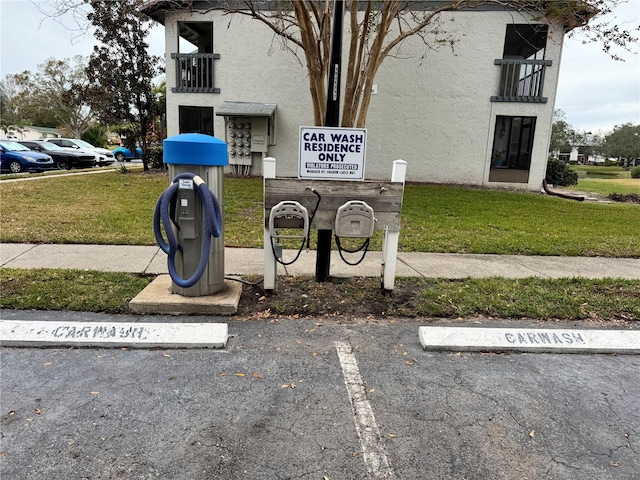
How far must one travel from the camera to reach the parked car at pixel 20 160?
19.2 m

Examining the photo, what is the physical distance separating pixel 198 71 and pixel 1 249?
36.1ft

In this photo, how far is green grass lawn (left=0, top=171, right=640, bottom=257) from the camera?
7062 mm

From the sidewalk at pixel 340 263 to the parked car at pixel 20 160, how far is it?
1598cm

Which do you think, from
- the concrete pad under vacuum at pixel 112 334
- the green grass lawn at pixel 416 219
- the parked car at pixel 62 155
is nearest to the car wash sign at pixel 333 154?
the concrete pad under vacuum at pixel 112 334

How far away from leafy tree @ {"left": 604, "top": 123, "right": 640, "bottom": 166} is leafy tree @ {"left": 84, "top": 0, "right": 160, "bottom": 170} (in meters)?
71.3

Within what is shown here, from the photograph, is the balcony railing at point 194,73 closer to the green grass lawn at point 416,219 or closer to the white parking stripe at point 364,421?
the green grass lawn at point 416,219

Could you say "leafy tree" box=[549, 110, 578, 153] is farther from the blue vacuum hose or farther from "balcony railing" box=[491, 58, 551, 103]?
the blue vacuum hose

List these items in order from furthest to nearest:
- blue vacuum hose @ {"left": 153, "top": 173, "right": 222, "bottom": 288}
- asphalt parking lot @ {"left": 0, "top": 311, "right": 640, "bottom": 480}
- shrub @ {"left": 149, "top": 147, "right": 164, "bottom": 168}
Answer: shrub @ {"left": 149, "top": 147, "right": 164, "bottom": 168} < blue vacuum hose @ {"left": 153, "top": 173, "right": 222, "bottom": 288} < asphalt parking lot @ {"left": 0, "top": 311, "right": 640, "bottom": 480}

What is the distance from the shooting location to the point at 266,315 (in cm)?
421

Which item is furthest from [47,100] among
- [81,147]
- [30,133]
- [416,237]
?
[416,237]

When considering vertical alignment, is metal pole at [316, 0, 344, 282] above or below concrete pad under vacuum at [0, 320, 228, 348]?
above

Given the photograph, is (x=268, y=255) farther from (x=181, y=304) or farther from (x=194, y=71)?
(x=194, y=71)

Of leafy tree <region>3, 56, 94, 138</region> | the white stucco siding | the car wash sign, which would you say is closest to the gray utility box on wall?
the car wash sign

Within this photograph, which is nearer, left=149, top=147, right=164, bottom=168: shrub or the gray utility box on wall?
the gray utility box on wall
